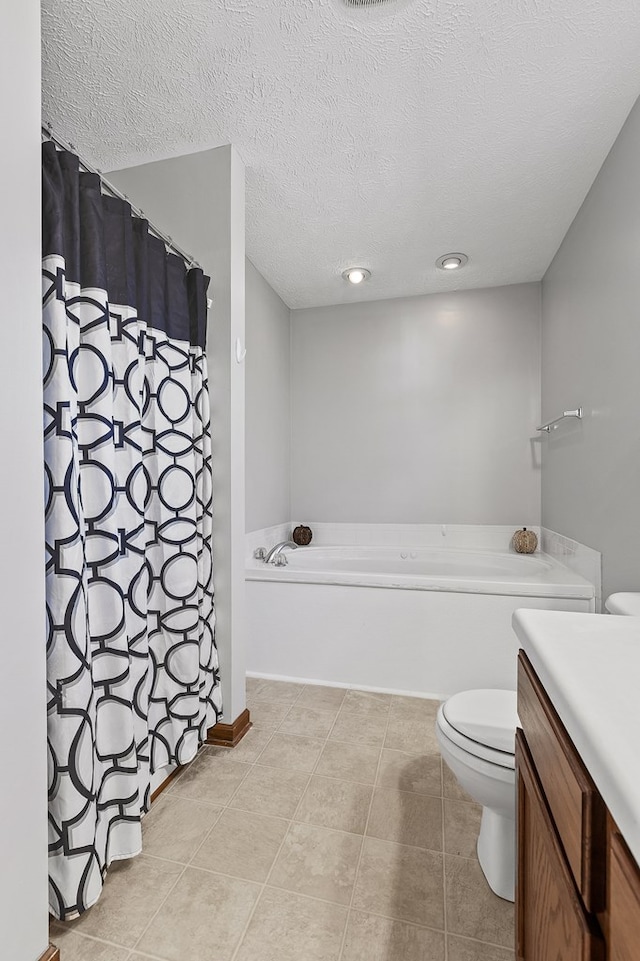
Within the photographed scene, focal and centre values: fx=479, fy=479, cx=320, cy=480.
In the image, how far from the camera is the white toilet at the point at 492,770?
1203 millimetres

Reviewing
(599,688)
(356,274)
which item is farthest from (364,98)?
(599,688)

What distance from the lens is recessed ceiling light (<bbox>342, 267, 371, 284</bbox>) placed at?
3107 mm

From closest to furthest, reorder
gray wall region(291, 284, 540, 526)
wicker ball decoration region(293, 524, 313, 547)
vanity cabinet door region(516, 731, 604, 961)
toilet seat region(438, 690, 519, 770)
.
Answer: vanity cabinet door region(516, 731, 604, 961)
toilet seat region(438, 690, 519, 770)
gray wall region(291, 284, 540, 526)
wicker ball decoration region(293, 524, 313, 547)

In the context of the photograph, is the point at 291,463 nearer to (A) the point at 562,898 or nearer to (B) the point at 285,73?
(B) the point at 285,73

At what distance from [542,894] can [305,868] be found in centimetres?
85

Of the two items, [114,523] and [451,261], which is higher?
[451,261]

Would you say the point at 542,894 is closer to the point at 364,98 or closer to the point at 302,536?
the point at 364,98

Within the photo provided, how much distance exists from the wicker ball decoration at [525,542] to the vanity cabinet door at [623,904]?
2.80 meters

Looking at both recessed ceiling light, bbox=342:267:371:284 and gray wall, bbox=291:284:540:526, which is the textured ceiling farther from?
gray wall, bbox=291:284:540:526

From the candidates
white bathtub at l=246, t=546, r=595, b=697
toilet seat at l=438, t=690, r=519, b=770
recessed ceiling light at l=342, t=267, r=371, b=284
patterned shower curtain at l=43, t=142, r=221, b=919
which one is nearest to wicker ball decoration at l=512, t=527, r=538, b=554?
white bathtub at l=246, t=546, r=595, b=697

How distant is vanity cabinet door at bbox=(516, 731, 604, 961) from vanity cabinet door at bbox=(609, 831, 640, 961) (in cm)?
6

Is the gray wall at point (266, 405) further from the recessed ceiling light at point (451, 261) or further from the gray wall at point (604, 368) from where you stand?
the gray wall at point (604, 368)

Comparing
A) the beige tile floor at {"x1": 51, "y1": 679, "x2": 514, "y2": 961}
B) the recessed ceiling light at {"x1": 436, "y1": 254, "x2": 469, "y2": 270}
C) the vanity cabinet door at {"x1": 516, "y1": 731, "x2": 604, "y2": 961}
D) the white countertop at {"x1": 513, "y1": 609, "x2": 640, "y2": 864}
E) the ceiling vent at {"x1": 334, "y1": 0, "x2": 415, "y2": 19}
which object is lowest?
the beige tile floor at {"x1": 51, "y1": 679, "x2": 514, "y2": 961}

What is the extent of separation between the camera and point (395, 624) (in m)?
2.43
